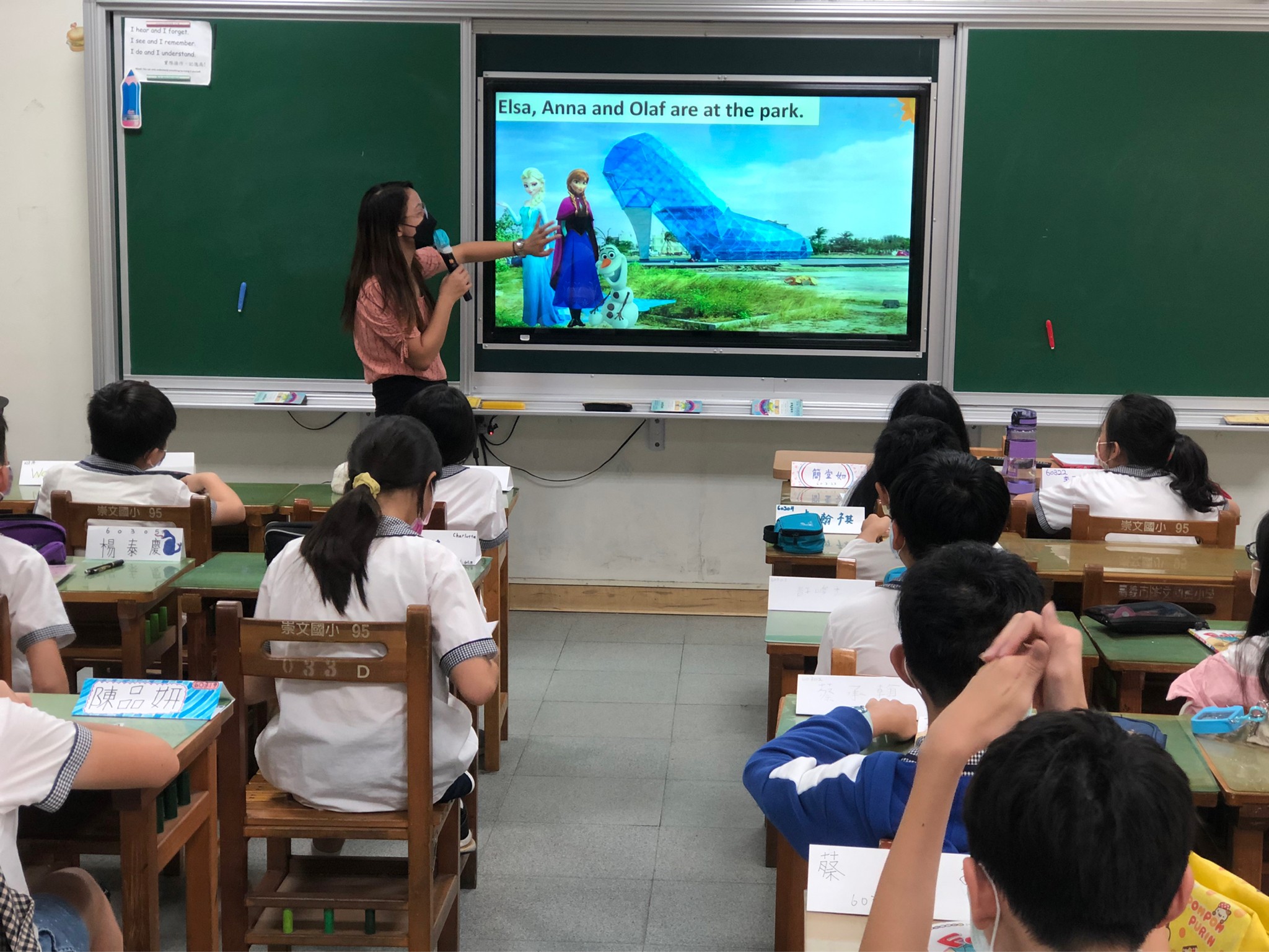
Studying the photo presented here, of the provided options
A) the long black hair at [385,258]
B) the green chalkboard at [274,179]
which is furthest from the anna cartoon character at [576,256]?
the long black hair at [385,258]

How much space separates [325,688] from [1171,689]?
4.69ft

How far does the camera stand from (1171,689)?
2062 millimetres

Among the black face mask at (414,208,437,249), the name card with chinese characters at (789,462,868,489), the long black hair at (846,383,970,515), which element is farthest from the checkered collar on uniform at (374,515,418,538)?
the black face mask at (414,208,437,249)

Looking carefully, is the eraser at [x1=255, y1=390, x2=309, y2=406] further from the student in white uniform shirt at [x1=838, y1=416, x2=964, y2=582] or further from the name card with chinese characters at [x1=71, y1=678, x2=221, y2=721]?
the name card with chinese characters at [x1=71, y1=678, x2=221, y2=721]

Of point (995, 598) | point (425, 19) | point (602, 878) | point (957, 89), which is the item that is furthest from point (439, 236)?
point (995, 598)

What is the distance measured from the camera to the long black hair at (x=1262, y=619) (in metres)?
1.99

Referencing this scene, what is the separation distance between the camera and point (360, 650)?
6.84 ft

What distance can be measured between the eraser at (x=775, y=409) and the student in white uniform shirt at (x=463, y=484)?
65.2 inches

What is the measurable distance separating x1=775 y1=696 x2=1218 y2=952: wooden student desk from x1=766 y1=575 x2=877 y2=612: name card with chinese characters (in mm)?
509

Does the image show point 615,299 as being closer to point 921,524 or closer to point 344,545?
point 921,524

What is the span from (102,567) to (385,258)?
186 centimetres

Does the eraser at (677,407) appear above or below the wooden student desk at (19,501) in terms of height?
above

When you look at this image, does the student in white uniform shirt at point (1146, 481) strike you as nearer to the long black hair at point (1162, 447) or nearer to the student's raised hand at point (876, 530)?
the long black hair at point (1162, 447)

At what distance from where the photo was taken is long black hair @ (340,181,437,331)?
4.29m
